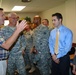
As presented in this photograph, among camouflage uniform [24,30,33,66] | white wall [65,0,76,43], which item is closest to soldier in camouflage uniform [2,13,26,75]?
camouflage uniform [24,30,33,66]

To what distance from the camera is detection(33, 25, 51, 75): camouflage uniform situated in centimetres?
368

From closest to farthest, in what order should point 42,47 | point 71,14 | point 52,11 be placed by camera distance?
point 42,47 → point 71,14 → point 52,11

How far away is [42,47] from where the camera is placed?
12.1ft

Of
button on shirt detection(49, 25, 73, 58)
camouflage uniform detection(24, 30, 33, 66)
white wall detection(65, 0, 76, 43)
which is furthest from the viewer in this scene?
white wall detection(65, 0, 76, 43)

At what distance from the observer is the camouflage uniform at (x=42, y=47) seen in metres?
3.68

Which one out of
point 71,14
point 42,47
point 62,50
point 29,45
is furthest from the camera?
point 71,14

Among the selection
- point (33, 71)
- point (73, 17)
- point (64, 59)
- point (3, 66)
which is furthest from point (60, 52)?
point (73, 17)

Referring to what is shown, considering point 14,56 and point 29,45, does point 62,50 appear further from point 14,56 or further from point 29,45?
point 29,45

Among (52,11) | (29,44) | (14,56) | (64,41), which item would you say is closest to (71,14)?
(29,44)

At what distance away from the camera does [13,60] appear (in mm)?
2947

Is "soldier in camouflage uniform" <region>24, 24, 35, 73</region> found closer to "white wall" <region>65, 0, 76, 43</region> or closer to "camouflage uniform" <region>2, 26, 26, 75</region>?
"white wall" <region>65, 0, 76, 43</region>

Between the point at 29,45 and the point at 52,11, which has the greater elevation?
the point at 52,11

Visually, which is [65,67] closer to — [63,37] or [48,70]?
[63,37]

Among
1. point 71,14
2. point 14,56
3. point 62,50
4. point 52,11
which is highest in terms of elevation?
point 52,11
